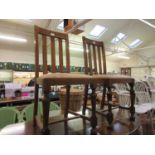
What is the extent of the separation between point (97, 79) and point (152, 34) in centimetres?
1022

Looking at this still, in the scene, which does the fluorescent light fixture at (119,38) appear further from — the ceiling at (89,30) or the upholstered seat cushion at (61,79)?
the upholstered seat cushion at (61,79)

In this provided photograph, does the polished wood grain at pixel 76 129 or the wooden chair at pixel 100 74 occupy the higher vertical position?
the wooden chair at pixel 100 74

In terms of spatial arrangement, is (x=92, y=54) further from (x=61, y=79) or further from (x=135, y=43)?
(x=135, y=43)

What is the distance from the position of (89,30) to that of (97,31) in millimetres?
823

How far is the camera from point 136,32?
9102mm

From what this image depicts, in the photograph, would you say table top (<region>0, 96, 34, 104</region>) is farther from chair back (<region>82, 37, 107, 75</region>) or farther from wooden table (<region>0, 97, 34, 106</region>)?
chair back (<region>82, 37, 107, 75</region>)

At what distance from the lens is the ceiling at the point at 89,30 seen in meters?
5.70

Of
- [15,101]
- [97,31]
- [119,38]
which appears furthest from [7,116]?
[119,38]

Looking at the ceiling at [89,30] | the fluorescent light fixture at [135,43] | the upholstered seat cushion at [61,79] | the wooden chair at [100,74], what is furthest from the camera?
the fluorescent light fixture at [135,43]

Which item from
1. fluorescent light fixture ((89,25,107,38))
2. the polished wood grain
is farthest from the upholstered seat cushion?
fluorescent light fixture ((89,25,107,38))

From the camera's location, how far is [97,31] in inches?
314

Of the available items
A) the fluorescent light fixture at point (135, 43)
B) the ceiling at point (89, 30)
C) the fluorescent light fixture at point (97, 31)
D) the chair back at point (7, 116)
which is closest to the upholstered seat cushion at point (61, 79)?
the chair back at point (7, 116)

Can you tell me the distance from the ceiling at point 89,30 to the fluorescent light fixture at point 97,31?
213 millimetres
